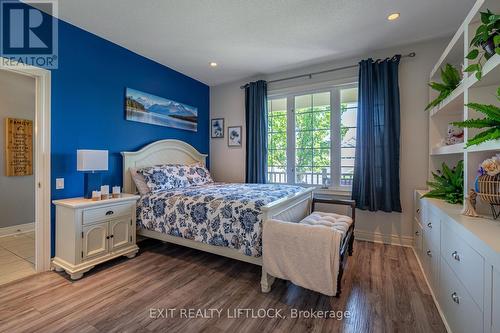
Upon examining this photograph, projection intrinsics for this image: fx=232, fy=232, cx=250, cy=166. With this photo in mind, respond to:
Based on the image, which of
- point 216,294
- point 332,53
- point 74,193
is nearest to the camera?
point 216,294

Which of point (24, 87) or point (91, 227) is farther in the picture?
point (24, 87)

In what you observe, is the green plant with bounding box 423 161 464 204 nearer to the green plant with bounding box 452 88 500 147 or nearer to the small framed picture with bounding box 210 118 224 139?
the green plant with bounding box 452 88 500 147

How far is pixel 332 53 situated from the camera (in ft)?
10.7

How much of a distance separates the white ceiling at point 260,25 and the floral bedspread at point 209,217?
1.89 meters

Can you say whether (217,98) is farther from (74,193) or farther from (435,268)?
(435,268)

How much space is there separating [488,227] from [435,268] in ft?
2.46

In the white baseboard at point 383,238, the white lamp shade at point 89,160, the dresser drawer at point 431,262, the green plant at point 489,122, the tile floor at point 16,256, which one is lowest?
the tile floor at point 16,256

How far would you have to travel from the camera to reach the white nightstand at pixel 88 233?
2.24 meters

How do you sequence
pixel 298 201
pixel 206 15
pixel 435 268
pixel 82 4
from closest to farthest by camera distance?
pixel 435 268 → pixel 82 4 → pixel 206 15 → pixel 298 201

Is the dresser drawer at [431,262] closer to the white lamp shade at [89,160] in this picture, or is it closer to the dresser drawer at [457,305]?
the dresser drawer at [457,305]

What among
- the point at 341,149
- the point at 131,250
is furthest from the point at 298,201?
the point at 131,250

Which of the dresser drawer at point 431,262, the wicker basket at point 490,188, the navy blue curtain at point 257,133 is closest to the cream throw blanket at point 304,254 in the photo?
the dresser drawer at point 431,262

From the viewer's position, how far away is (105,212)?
2.47 metres

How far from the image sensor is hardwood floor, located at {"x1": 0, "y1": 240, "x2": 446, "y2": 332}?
1624 millimetres
